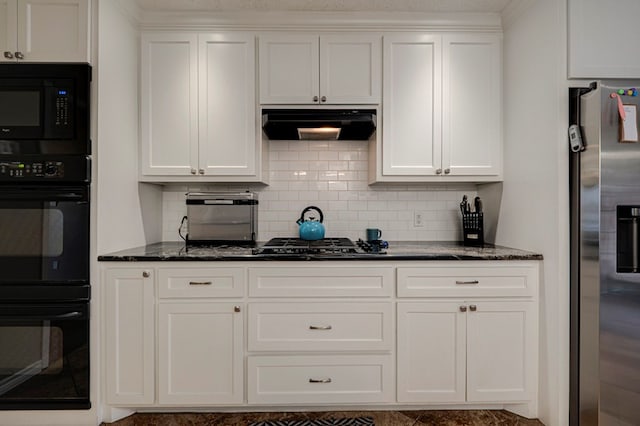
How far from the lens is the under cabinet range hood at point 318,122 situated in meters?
2.22

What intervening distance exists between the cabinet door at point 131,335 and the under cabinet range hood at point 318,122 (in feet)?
3.91

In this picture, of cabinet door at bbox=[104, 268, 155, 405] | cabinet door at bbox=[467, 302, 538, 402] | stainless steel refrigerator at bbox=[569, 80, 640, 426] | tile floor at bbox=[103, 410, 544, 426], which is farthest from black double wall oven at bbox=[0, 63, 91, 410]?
stainless steel refrigerator at bbox=[569, 80, 640, 426]

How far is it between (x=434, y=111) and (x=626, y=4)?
1064 millimetres

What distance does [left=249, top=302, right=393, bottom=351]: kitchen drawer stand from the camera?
1951 millimetres

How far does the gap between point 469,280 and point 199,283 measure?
60.0 inches

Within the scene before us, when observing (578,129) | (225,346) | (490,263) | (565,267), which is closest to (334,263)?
(225,346)

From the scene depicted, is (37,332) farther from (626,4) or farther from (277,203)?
(626,4)

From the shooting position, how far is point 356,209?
271 cm

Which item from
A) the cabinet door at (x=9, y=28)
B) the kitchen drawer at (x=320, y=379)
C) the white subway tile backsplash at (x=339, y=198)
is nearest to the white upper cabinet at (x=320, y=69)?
the white subway tile backsplash at (x=339, y=198)

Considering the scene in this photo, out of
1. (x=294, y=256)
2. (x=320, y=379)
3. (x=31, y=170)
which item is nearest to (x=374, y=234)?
(x=294, y=256)

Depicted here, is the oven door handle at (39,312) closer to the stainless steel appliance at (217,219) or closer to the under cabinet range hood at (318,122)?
the stainless steel appliance at (217,219)

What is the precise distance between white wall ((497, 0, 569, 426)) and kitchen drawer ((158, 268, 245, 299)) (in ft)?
5.61

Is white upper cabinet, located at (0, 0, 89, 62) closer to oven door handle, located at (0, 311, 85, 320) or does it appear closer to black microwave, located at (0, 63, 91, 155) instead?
black microwave, located at (0, 63, 91, 155)

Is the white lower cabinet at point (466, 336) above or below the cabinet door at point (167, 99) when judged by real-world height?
below
